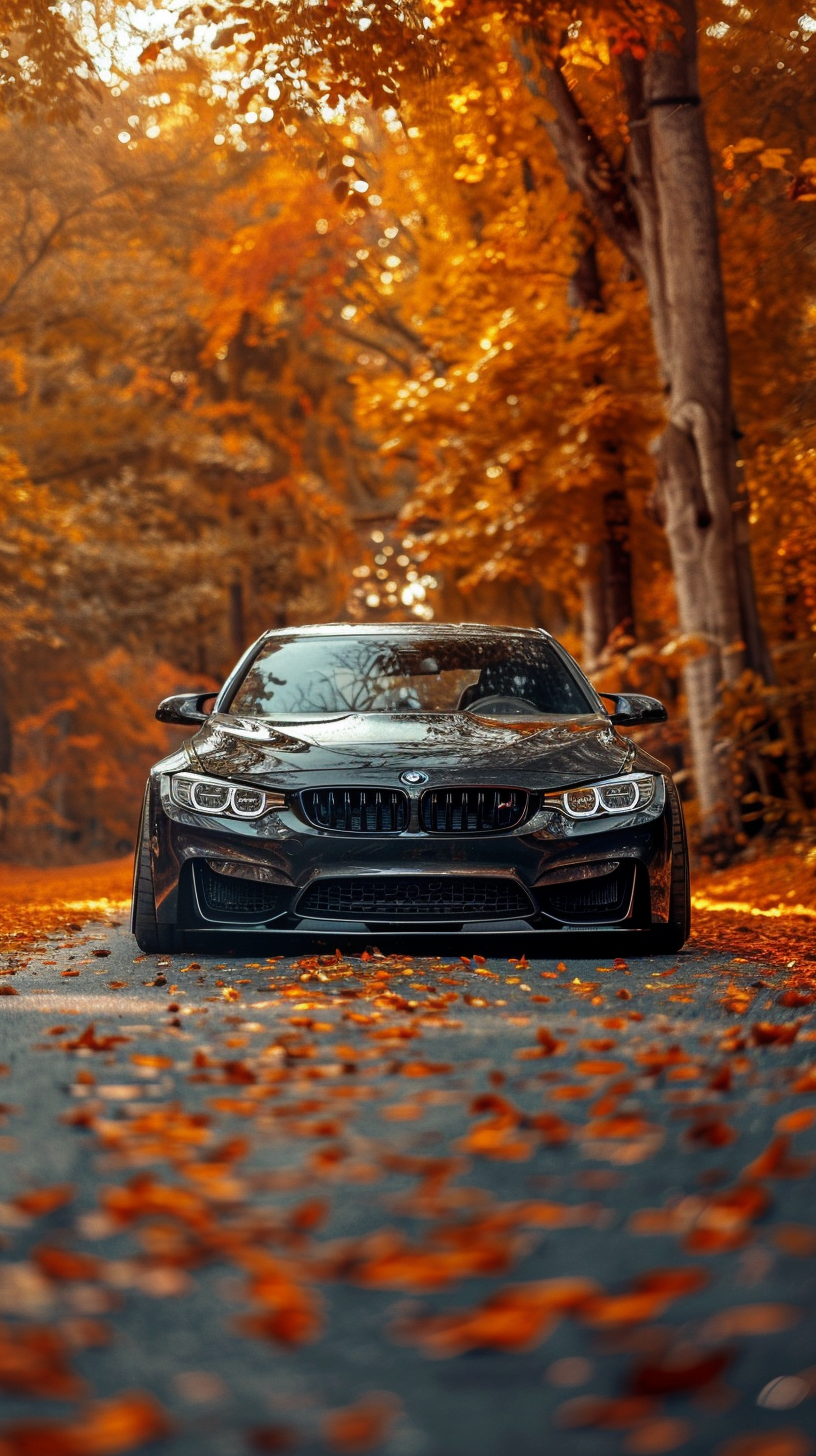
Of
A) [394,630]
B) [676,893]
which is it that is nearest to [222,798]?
[676,893]

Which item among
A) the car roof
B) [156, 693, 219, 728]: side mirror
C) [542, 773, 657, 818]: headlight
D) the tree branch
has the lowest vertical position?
[542, 773, 657, 818]: headlight

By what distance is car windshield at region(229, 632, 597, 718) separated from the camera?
773cm

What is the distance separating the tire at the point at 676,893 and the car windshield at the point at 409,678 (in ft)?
3.50

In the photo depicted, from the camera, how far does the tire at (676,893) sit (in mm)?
6715

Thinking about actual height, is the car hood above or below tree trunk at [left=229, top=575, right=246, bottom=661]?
below

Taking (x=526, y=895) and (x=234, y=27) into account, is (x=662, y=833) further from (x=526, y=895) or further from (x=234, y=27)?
(x=234, y=27)

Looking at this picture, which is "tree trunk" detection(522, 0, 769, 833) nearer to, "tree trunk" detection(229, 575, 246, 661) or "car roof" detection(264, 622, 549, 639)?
"car roof" detection(264, 622, 549, 639)

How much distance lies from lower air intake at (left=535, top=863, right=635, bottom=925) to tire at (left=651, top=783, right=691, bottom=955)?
9.1 inches

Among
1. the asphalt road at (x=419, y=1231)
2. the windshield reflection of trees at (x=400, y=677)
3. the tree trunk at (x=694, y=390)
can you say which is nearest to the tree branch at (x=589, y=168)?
the tree trunk at (x=694, y=390)

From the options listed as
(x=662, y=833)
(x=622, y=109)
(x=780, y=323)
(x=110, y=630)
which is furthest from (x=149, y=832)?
(x=110, y=630)

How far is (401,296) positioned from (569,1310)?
23.9 meters

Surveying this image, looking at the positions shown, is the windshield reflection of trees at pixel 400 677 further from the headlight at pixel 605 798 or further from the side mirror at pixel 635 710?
the headlight at pixel 605 798

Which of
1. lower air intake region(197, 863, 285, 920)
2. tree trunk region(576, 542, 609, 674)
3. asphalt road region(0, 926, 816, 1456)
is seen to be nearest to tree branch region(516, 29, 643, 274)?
tree trunk region(576, 542, 609, 674)

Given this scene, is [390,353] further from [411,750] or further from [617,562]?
[411,750]
